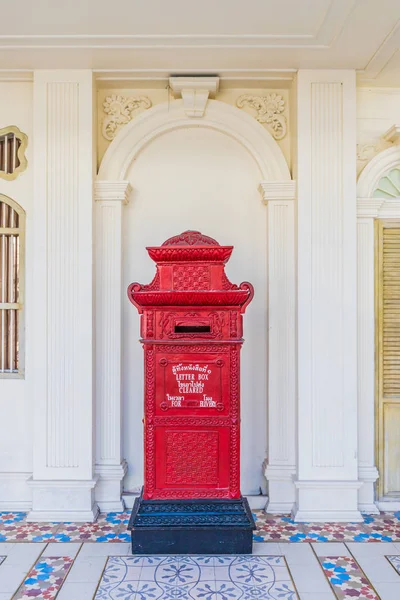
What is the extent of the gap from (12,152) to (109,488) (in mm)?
2659

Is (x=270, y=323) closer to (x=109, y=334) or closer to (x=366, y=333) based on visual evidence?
(x=366, y=333)

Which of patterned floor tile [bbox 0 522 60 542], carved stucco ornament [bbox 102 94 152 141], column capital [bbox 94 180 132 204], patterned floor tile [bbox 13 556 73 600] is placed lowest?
patterned floor tile [bbox 0 522 60 542]

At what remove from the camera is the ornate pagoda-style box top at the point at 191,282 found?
9.07 feet

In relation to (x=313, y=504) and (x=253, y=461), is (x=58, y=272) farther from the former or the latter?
(x=313, y=504)

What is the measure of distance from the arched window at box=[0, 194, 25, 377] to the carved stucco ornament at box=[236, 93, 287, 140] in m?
1.96

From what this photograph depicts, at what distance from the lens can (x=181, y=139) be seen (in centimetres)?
368

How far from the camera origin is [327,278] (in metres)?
3.38

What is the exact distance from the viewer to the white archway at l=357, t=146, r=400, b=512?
139 inches

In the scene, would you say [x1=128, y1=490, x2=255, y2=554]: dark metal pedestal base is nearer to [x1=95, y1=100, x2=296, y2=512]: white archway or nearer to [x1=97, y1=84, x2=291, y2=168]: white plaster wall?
[x1=95, y1=100, x2=296, y2=512]: white archway

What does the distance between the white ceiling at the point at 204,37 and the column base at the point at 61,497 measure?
9.72 feet

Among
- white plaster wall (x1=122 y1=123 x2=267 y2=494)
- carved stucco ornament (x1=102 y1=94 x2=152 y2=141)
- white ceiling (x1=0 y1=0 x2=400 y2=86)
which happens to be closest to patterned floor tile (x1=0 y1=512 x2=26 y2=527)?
white plaster wall (x1=122 y1=123 x2=267 y2=494)

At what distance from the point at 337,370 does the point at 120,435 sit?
1678mm

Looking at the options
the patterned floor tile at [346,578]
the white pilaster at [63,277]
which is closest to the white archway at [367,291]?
the patterned floor tile at [346,578]

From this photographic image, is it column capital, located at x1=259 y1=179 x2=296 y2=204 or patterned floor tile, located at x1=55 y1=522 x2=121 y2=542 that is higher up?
column capital, located at x1=259 y1=179 x2=296 y2=204
